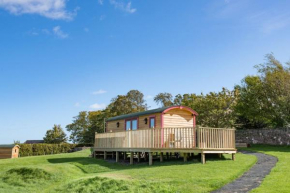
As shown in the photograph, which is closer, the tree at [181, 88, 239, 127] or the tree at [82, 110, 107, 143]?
the tree at [181, 88, 239, 127]

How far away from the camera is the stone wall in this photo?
25595 millimetres

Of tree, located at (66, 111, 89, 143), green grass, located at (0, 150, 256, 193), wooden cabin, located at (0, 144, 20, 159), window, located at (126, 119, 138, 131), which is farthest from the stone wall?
tree, located at (66, 111, 89, 143)

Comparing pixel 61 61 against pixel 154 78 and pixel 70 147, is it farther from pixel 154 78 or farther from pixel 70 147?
pixel 70 147

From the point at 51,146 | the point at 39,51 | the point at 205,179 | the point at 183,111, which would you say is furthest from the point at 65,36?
the point at 51,146

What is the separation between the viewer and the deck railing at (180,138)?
45.1ft

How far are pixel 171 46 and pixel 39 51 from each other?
1009cm

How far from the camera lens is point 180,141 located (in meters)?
14.5

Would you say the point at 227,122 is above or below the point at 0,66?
below

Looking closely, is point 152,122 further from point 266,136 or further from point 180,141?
point 266,136

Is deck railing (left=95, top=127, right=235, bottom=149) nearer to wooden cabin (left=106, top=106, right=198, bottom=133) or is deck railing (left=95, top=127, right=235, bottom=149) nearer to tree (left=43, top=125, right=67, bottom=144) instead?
wooden cabin (left=106, top=106, right=198, bottom=133)

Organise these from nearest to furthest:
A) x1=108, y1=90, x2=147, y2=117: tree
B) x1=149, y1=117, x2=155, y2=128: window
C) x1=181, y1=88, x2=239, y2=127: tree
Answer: x1=149, y1=117, x2=155, y2=128: window, x1=181, y1=88, x2=239, y2=127: tree, x1=108, y1=90, x2=147, y2=117: tree

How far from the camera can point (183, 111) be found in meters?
18.1

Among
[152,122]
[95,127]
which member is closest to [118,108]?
[95,127]

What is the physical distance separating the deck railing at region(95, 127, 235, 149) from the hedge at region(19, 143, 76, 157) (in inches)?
663
